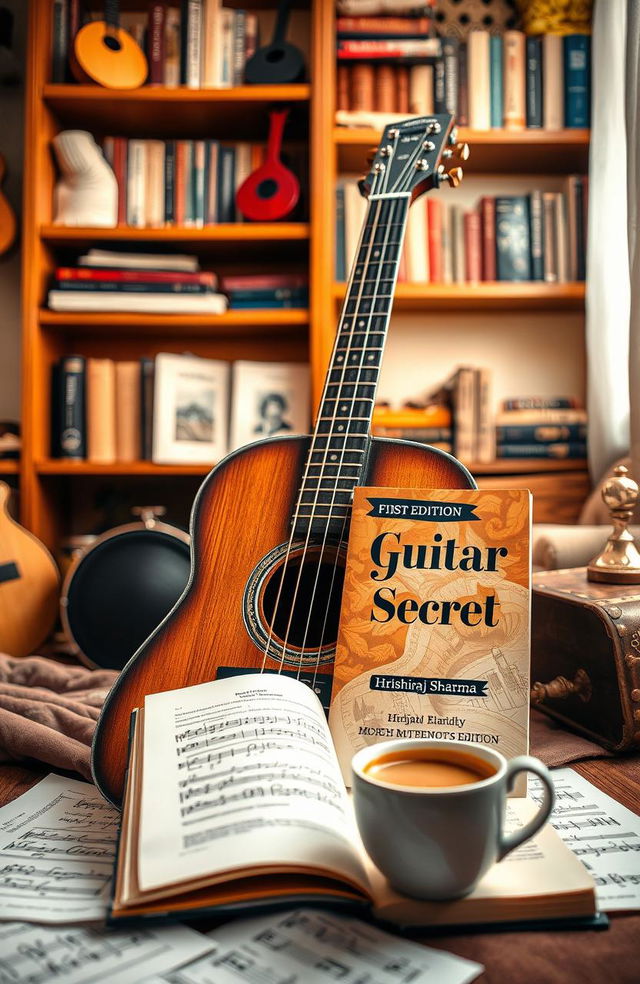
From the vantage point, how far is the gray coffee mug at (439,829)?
44cm

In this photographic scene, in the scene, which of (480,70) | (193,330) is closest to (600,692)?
(193,330)

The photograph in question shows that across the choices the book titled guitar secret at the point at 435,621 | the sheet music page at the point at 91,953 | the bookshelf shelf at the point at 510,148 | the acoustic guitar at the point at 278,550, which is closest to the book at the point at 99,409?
the bookshelf shelf at the point at 510,148

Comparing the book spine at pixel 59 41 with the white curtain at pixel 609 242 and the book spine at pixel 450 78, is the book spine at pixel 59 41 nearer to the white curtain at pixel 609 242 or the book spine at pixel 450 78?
the book spine at pixel 450 78

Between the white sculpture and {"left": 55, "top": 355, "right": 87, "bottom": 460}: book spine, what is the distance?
1.17 feet

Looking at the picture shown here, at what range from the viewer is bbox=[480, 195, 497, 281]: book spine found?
1.94 m

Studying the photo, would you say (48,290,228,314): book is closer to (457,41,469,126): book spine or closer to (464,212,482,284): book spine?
(464,212,482,284): book spine

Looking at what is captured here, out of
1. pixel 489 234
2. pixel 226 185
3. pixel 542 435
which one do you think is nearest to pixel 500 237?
pixel 489 234

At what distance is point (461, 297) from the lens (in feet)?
6.31

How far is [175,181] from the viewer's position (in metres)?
1.94

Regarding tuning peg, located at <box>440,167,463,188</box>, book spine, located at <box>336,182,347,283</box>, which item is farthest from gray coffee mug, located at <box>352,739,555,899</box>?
book spine, located at <box>336,182,347,283</box>

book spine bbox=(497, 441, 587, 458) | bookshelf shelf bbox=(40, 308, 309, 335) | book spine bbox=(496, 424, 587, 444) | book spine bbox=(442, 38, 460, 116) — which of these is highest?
book spine bbox=(442, 38, 460, 116)

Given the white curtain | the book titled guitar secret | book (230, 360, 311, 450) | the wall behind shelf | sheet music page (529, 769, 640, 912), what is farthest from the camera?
the wall behind shelf

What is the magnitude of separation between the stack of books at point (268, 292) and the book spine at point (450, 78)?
0.58 metres

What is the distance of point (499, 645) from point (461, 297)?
1431mm
